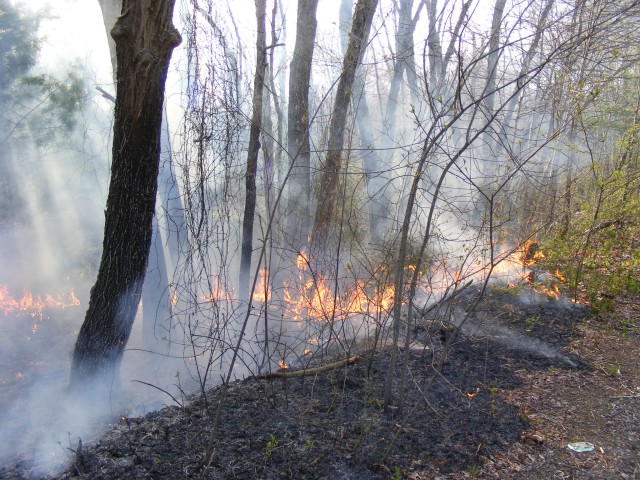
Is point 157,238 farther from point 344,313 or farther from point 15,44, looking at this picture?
point 15,44

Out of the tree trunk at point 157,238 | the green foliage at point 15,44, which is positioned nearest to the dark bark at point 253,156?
the tree trunk at point 157,238

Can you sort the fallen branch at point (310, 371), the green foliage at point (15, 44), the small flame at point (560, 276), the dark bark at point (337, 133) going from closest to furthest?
1. the fallen branch at point (310, 371)
2. the dark bark at point (337, 133)
3. the small flame at point (560, 276)
4. the green foliage at point (15, 44)

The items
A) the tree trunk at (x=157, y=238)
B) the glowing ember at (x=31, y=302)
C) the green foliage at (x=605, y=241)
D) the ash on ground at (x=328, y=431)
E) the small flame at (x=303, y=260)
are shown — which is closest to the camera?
the ash on ground at (x=328, y=431)

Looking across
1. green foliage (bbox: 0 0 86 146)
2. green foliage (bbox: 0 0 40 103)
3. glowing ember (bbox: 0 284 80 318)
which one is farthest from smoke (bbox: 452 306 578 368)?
green foliage (bbox: 0 0 40 103)

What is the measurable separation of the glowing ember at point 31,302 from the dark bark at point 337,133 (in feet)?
20.8

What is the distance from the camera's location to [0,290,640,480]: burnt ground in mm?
3049

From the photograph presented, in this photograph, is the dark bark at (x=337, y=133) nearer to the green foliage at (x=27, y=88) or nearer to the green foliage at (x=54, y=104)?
the green foliage at (x=54, y=104)

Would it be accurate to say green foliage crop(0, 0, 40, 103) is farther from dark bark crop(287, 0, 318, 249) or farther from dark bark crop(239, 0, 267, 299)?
dark bark crop(287, 0, 318, 249)

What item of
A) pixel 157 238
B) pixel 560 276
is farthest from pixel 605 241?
pixel 157 238

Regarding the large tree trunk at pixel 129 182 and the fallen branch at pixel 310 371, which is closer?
→ the large tree trunk at pixel 129 182

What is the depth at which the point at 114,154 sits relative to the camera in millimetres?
3971

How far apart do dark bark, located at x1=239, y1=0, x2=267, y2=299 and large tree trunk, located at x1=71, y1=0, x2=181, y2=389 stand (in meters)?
2.37

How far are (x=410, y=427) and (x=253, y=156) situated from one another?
4.70 meters

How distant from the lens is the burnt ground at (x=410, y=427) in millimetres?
3049
